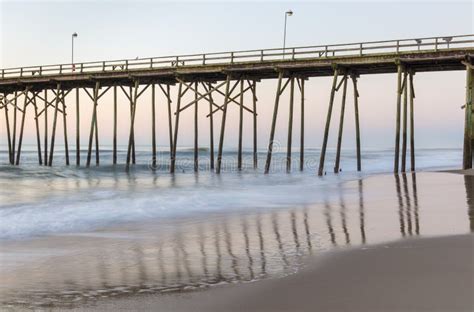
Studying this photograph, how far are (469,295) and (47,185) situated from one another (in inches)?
756

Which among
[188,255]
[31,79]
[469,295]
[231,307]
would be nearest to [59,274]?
[188,255]

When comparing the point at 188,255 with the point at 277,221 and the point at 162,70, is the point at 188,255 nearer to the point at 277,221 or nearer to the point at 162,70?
the point at 277,221

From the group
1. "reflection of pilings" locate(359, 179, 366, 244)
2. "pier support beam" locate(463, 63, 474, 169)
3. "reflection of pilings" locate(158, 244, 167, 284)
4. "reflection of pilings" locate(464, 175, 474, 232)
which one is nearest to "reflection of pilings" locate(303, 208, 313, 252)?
"reflection of pilings" locate(359, 179, 366, 244)

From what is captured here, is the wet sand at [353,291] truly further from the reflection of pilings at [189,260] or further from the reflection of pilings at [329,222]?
the reflection of pilings at [329,222]

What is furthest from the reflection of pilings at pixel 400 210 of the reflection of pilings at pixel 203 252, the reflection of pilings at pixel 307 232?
the reflection of pilings at pixel 203 252

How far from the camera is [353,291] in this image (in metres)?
4.85

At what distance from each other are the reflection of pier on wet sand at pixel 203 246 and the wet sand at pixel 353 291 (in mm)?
337

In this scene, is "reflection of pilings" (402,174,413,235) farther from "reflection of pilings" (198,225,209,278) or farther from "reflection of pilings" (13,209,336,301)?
"reflection of pilings" (198,225,209,278)

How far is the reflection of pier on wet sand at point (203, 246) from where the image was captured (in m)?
5.46

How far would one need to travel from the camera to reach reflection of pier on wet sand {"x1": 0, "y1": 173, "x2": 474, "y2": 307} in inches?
215

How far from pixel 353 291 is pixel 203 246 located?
120 inches

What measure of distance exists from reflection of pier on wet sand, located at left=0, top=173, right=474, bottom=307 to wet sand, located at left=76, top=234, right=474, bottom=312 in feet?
1.11

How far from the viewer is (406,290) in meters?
4.79

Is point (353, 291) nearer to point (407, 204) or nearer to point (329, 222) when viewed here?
point (329, 222)
